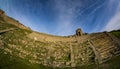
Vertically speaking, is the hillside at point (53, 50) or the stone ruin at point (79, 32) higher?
the stone ruin at point (79, 32)

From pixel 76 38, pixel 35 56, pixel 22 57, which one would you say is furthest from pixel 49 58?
pixel 76 38

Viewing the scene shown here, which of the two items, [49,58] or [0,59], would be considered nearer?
[0,59]

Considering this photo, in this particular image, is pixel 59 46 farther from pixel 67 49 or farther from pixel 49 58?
pixel 49 58

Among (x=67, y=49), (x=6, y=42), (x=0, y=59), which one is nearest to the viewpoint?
(x=0, y=59)

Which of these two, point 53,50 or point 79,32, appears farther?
point 79,32

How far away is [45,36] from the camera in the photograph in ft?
188

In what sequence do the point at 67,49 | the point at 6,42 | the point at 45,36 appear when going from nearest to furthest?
the point at 6,42 < the point at 67,49 < the point at 45,36

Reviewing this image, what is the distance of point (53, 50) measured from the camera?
161ft

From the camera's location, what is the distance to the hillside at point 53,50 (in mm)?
40406

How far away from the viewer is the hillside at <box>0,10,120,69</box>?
40406 mm

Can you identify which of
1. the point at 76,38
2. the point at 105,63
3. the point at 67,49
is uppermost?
the point at 76,38

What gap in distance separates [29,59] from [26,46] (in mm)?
5217

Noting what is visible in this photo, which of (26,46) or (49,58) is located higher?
(26,46)

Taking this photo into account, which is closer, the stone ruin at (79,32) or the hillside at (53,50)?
the hillside at (53,50)
